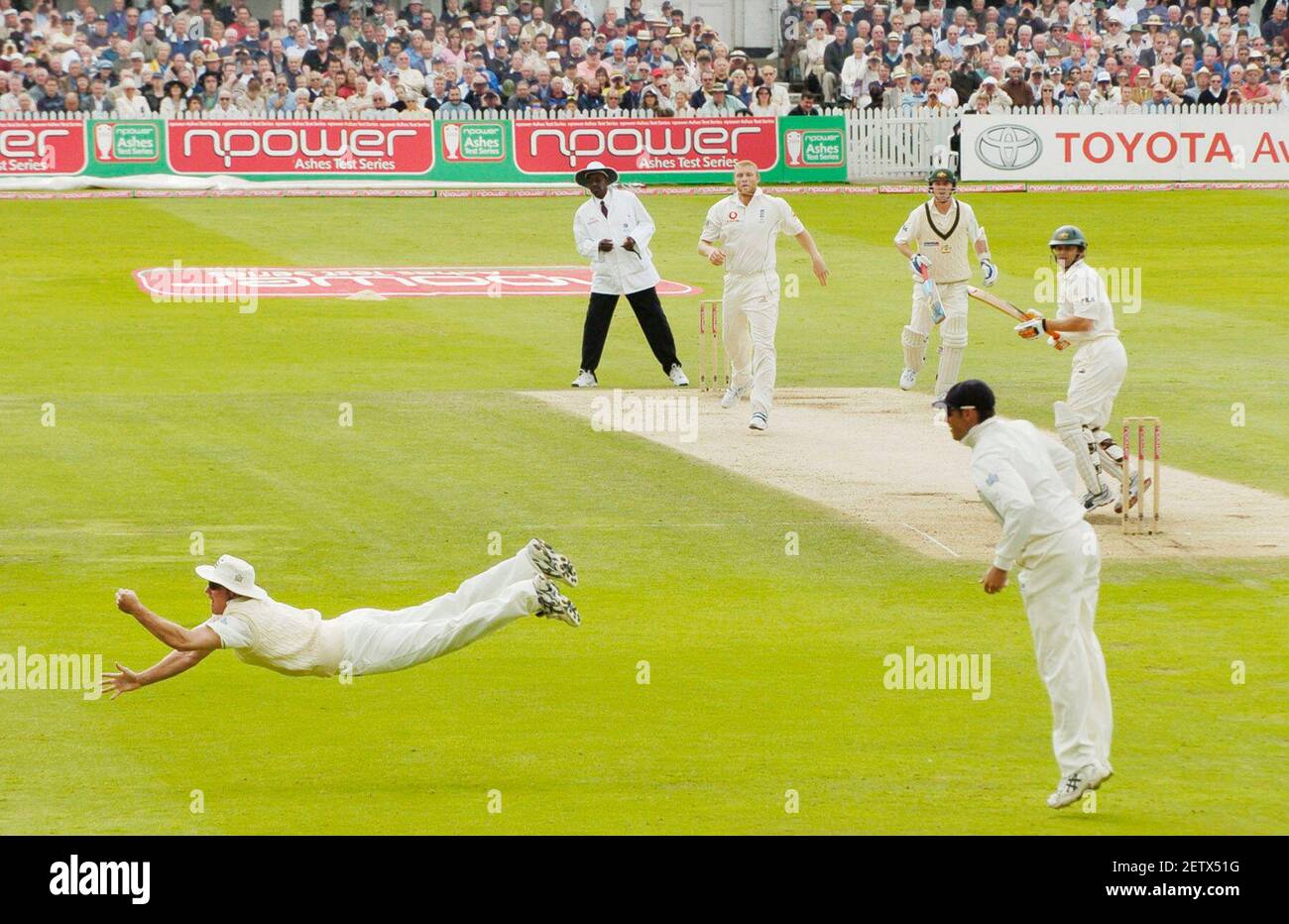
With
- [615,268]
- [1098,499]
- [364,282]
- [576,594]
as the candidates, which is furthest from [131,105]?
[576,594]

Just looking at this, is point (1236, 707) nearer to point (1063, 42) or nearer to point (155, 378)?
point (155, 378)

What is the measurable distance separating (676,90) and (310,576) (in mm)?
26005

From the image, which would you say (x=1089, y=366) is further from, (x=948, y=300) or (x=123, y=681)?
(x=123, y=681)

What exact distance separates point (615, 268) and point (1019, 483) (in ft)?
40.3

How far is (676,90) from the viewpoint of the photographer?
3797 cm

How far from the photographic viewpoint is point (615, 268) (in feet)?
67.6

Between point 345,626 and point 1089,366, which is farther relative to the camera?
point 1089,366

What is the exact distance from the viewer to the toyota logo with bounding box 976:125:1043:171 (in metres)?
37.3

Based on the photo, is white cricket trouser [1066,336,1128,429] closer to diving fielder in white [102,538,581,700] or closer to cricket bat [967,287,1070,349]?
cricket bat [967,287,1070,349]

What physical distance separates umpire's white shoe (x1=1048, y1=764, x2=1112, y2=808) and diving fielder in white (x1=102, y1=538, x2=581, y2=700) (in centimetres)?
270

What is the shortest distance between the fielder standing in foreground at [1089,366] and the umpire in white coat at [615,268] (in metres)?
6.61

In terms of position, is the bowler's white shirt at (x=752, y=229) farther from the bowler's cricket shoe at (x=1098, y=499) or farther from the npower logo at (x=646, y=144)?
the npower logo at (x=646, y=144)

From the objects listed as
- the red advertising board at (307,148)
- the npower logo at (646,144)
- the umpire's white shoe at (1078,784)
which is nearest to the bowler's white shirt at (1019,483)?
the umpire's white shoe at (1078,784)
